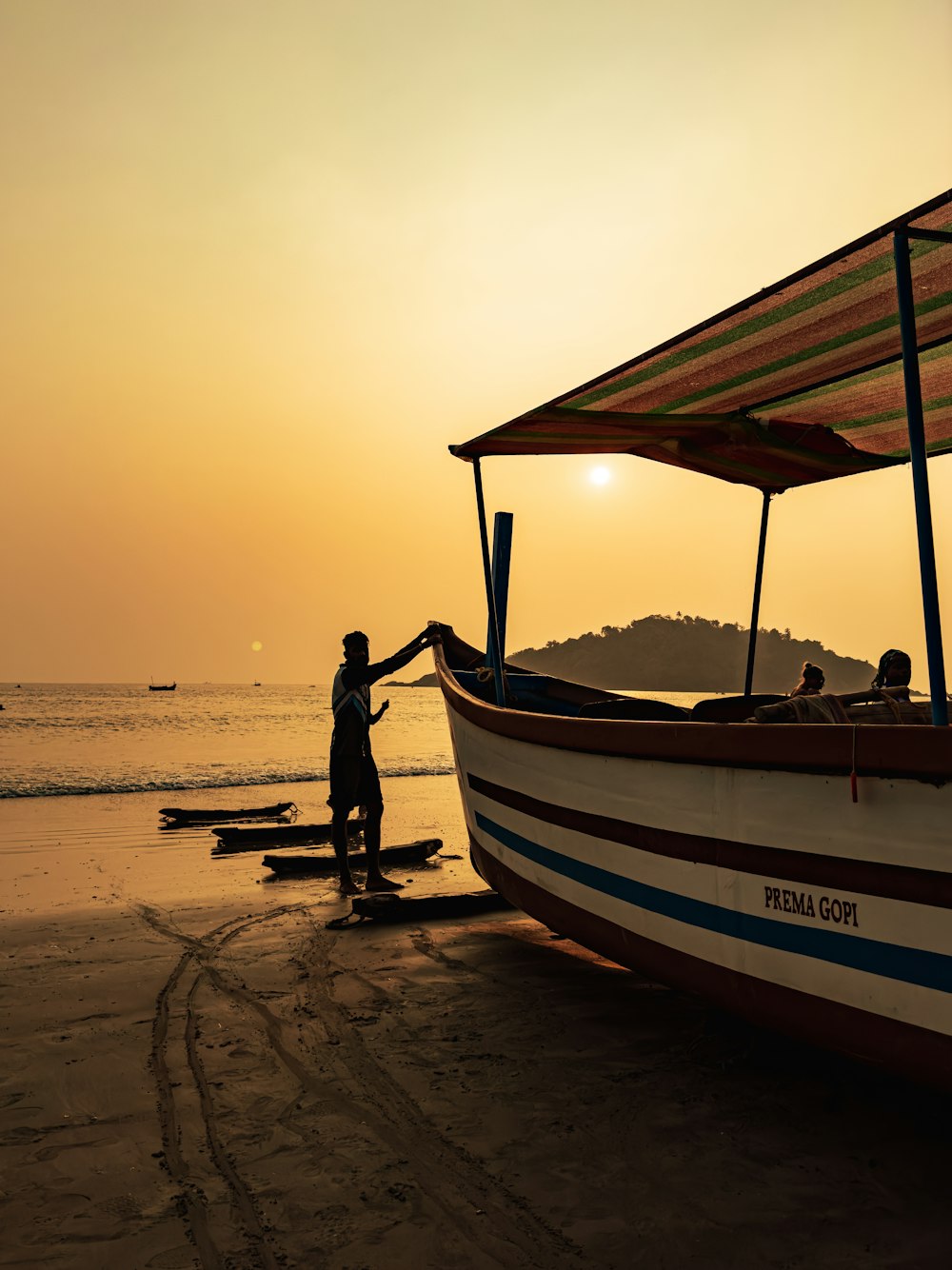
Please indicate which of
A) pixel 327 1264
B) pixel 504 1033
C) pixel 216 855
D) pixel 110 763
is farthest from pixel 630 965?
pixel 110 763

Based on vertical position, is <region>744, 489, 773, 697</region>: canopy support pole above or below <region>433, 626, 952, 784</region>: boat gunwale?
above

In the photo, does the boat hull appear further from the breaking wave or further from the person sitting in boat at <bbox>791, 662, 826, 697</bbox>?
the breaking wave

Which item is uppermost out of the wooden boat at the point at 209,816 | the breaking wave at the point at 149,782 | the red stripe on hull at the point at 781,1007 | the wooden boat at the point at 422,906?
the red stripe on hull at the point at 781,1007

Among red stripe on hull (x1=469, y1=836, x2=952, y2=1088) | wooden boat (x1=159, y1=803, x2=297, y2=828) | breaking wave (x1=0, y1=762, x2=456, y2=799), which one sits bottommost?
breaking wave (x1=0, y1=762, x2=456, y2=799)

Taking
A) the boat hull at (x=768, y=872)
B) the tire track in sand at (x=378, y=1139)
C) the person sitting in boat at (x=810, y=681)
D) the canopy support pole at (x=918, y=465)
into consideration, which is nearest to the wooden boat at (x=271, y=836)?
the tire track in sand at (x=378, y=1139)

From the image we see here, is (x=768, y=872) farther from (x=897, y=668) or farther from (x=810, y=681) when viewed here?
(x=810, y=681)

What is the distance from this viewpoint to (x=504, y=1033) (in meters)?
4.29

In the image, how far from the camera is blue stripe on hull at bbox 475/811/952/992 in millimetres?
2723

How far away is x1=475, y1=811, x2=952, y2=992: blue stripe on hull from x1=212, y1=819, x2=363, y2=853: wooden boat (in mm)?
7077

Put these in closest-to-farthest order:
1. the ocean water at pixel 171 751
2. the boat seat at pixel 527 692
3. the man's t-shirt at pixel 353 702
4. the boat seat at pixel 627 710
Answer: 1. the boat seat at pixel 627 710
2. the man's t-shirt at pixel 353 702
3. the boat seat at pixel 527 692
4. the ocean water at pixel 171 751

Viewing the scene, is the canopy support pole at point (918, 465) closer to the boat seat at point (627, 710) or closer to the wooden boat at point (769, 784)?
the wooden boat at point (769, 784)

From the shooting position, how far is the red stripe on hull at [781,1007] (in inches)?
109

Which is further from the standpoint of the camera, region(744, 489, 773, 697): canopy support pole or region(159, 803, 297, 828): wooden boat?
region(159, 803, 297, 828): wooden boat

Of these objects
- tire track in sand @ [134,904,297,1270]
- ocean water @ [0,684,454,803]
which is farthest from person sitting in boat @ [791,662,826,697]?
ocean water @ [0,684,454,803]
